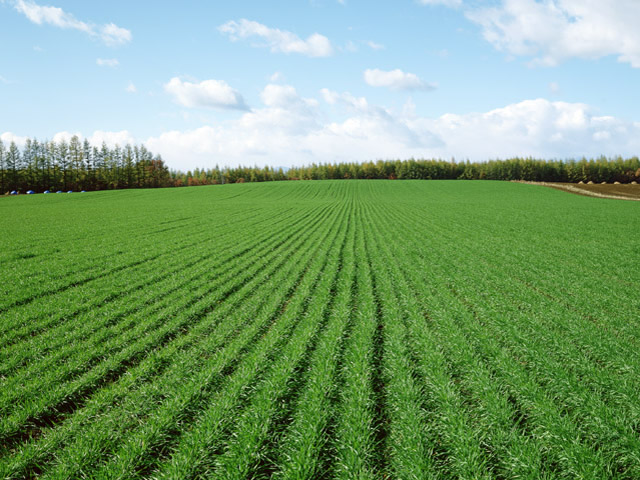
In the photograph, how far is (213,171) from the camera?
5487 inches

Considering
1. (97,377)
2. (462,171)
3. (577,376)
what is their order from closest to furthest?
(577,376), (97,377), (462,171)

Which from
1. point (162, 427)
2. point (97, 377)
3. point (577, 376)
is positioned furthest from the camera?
point (97, 377)

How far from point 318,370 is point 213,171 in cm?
14630

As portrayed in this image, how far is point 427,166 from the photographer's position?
126500 millimetres

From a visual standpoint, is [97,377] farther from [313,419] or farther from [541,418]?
[541,418]

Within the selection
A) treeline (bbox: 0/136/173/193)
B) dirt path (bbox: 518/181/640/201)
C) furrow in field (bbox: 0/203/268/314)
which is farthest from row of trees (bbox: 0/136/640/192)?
furrow in field (bbox: 0/203/268/314)

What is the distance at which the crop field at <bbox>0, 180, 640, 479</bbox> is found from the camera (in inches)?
147

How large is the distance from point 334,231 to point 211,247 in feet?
31.3

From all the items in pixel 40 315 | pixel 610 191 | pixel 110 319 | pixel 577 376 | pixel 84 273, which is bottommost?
pixel 577 376

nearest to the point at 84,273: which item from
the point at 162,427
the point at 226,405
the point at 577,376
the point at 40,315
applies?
the point at 40,315

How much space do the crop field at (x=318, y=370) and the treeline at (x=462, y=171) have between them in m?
115

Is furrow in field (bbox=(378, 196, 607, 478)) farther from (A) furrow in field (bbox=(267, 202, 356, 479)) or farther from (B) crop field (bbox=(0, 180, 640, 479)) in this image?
(A) furrow in field (bbox=(267, 202, 356, 479))

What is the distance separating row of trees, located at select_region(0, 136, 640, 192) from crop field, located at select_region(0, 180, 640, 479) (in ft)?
294

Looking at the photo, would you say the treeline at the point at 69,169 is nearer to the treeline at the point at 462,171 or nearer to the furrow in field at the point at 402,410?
the treeline at the point at 462,171
